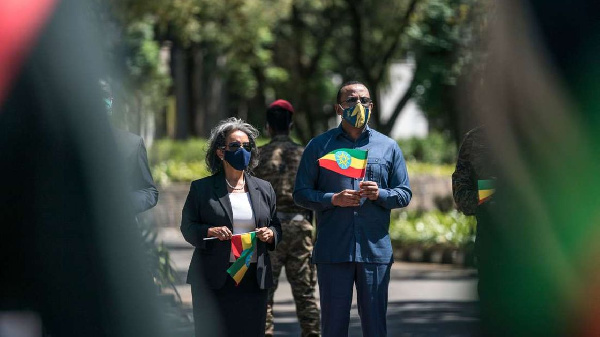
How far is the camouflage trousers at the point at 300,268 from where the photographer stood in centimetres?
856

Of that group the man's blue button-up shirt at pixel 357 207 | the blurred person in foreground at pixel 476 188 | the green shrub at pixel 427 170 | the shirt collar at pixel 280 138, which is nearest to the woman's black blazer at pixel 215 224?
the man's blue button-up shirt at pixel 357 207

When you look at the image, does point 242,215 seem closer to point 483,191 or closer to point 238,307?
point 238,307

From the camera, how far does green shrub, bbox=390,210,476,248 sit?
19.3 meters

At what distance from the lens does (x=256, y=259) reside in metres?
6.68

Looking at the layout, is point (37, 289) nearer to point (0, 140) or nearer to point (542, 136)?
point (0, 140)

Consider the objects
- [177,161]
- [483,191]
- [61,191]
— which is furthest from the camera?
[177,161]

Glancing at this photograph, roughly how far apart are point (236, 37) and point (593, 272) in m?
21.9

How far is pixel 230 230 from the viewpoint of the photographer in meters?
6.64

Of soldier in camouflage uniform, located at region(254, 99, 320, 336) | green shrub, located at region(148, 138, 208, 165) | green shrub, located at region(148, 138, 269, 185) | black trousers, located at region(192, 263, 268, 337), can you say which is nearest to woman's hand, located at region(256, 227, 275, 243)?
black trousers, located at region(192, 263, 268, 337)

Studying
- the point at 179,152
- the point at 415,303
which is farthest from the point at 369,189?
the point at 179,152

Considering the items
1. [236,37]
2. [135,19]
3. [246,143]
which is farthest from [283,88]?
[246,143]

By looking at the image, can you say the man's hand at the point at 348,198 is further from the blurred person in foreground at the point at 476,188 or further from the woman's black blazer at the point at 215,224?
the blurred person in foreground at the point at 476,188

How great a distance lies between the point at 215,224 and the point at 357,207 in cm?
82

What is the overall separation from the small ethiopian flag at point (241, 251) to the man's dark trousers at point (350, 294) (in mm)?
548
